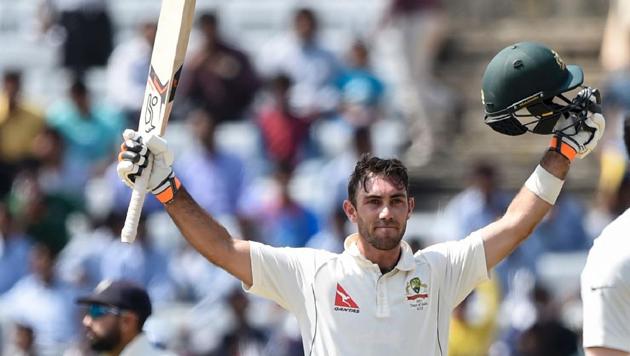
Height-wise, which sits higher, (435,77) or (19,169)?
(435,77)

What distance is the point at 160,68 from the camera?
5.74 metres

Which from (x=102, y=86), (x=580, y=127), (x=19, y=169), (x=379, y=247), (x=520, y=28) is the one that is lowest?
(x=379, y=247)

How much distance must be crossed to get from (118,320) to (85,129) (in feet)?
16.0

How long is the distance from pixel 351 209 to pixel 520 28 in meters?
8.69

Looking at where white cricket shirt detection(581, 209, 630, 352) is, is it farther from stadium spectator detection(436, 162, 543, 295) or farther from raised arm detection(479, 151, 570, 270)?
stadium spectator detection(436, 162, 543, 295)

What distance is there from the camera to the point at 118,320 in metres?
6.52

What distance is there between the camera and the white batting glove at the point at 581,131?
5.59 metres

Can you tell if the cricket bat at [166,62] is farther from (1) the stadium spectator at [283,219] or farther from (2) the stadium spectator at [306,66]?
(2) the stadium spectator at [306,66]

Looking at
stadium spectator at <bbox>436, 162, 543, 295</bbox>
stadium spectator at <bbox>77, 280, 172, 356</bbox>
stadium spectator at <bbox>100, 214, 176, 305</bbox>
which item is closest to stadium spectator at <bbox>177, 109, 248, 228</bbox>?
stadium spectator at <bbox>100, 214, 176, 305</bbox>

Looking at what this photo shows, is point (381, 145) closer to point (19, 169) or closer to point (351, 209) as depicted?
point (19, 169)

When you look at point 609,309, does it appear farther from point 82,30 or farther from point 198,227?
point 82,30

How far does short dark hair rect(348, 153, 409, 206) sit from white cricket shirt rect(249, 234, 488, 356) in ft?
0.60

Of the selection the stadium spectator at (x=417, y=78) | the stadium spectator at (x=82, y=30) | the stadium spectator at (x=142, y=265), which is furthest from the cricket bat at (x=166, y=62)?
the stadium spectator at (x=82, y=30)

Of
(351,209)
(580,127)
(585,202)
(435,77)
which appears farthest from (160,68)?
(435,77)
